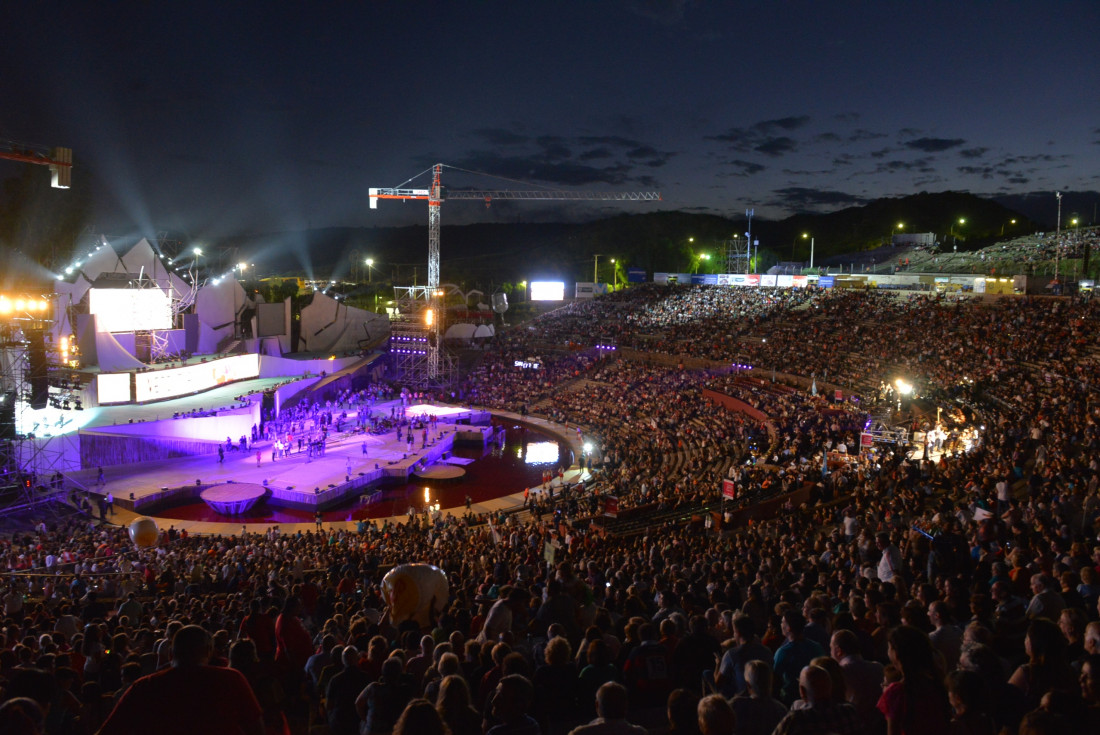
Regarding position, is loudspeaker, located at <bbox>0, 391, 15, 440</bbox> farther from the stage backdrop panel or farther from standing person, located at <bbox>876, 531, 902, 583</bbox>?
the stage backdrop panel

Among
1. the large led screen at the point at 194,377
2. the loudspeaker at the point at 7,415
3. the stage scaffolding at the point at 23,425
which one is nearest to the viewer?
the stage scaffolding at the point at 23,425

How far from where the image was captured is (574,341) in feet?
160

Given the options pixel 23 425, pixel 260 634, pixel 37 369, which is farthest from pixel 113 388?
pixel 260 634

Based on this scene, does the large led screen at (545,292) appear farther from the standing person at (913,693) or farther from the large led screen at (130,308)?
the standing person at (913,693)

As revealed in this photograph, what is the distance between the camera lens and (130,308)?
33.3 m

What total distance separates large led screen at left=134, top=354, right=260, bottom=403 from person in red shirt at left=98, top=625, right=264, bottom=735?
3112 cm

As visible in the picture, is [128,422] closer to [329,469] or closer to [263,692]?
[329,469]

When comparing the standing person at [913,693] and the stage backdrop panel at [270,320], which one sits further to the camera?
the stage backdrop panel at [270,320]

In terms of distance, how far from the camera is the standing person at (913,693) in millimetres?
3080

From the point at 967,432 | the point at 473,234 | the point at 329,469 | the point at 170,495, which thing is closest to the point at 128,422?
the point at 170,495

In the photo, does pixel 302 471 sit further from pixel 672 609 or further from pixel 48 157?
pixel 672 609

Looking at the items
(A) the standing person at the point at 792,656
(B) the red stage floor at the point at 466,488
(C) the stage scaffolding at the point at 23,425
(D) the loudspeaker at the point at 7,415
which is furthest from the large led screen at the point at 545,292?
(A) the standing person at the point at 792,656

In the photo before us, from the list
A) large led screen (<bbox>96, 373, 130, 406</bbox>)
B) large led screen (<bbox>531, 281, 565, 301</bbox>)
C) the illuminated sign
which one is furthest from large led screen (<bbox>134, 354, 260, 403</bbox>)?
large led screen (<bbox>531, 281, 565, 301</bbox>)

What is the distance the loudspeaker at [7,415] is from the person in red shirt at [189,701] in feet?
73.5
